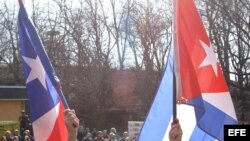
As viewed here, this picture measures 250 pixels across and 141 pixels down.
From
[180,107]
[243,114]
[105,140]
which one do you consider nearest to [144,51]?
[243,114]

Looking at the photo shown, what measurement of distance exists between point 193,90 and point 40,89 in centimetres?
143

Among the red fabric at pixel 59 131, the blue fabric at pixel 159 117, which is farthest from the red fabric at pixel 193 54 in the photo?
the red fabric at pixel 59 131

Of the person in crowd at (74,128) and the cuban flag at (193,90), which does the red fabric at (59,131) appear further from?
the person in crowd at (74,128)

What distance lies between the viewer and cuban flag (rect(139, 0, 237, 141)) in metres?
5.72

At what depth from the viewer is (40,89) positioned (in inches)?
238

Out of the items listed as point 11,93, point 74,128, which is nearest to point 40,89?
point 74,128

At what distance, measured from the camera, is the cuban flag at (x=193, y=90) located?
5723mm

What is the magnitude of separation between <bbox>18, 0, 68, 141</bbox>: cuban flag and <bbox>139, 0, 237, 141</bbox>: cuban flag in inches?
38.9

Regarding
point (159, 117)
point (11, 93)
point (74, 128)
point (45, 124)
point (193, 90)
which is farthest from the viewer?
point (11, 93)

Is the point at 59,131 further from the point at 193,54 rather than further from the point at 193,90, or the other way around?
the point at 193,54

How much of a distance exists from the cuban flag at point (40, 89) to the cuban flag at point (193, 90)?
0.99 m

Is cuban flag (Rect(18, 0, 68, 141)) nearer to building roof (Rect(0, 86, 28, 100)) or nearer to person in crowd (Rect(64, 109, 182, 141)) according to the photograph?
person in crowd (Rect(64, 109, 182, 141))

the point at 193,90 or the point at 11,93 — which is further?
the point at 11,93

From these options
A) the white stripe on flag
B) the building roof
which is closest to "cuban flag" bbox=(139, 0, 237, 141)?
the white stripe on flag
